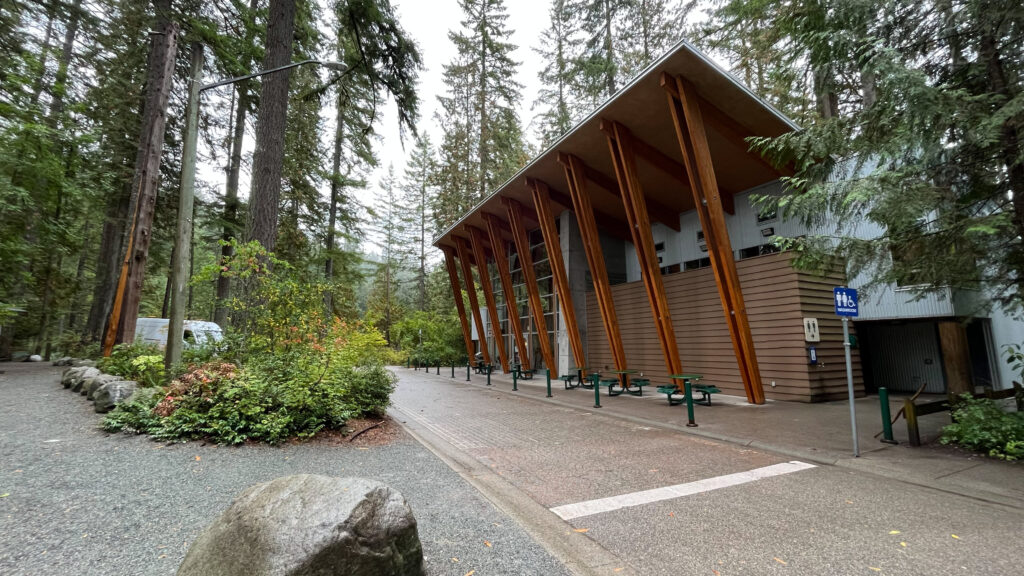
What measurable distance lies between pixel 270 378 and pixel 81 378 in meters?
6.36

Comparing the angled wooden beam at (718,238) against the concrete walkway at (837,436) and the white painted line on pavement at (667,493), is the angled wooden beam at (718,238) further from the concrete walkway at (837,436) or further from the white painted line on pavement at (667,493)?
the white painted line on pavement at (667,493)

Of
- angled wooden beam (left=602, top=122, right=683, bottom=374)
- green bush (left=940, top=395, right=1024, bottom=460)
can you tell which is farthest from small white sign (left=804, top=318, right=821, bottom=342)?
green bush (left=940, top=395, right=1024, bottom=460)

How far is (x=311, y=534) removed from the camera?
87.5 inches

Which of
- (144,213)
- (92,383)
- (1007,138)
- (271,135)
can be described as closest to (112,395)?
(92,383)

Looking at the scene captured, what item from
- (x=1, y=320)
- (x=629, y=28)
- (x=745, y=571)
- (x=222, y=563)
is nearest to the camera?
(x=222, y=563)

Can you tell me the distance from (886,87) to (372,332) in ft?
31.3

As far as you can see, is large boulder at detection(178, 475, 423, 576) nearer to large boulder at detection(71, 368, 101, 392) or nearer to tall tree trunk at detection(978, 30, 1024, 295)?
tall tree trunk at detection(978, 30, 1024, 295)

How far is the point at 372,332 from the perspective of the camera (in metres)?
9.16

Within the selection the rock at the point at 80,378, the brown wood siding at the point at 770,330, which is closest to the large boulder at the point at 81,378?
the rock at the point at 80,378

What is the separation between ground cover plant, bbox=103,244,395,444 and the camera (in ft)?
19.8

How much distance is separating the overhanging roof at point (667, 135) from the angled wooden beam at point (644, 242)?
2.03ft

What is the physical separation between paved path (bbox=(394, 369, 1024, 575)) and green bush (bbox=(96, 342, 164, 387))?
627cm

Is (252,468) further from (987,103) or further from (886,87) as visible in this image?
(987,103)

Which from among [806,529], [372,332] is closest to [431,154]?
[372,332]
